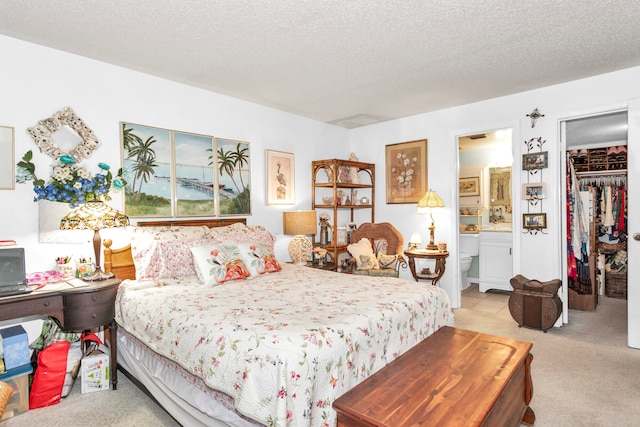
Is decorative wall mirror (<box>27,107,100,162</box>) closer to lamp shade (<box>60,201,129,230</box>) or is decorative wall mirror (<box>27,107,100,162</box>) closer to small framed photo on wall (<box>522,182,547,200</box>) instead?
lamp shade (<box>60,201,129,230</box>)

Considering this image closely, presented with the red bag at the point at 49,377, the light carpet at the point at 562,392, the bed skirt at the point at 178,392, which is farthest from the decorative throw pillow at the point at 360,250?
the red bag at the point at 49,377

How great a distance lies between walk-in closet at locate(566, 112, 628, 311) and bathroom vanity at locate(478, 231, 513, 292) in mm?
766

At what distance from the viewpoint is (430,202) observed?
173 inches

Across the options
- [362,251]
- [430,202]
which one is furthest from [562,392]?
[362,251]

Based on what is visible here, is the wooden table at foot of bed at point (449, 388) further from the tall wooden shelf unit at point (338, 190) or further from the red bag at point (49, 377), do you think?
the tall wooden shelf unit at point (338, 190)

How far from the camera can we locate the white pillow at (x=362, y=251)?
4.40 metres

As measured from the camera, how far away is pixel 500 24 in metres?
2.45

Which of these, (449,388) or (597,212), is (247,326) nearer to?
(449,388)

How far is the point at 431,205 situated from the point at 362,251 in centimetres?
104

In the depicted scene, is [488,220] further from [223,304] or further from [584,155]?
[223,304]

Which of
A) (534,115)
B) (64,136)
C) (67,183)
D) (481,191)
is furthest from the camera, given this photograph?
(481,191)

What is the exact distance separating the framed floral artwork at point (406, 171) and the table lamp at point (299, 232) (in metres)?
1.51

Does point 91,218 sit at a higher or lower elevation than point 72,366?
higher

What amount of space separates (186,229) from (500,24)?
116 inches
